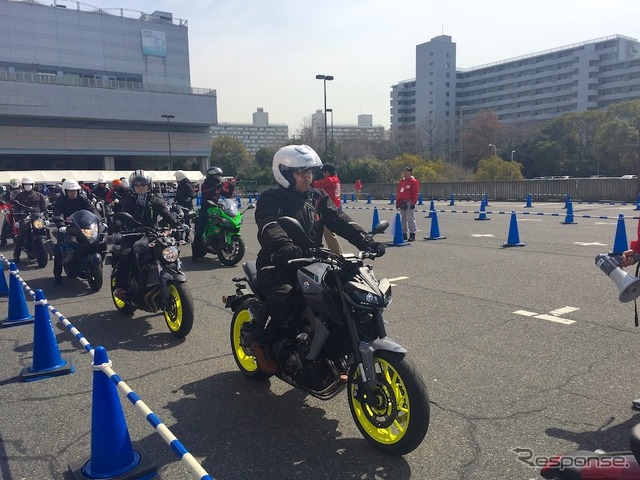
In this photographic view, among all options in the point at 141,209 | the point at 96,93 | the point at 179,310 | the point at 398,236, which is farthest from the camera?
the point at 96,93

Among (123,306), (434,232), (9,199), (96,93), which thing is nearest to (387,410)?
(123,306)

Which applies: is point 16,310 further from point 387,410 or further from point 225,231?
point 387,410

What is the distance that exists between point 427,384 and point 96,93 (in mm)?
82218

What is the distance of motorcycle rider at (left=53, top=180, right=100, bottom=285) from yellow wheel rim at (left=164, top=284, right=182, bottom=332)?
4462 millimetres

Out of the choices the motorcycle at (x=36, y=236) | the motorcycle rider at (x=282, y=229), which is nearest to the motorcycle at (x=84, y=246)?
the motorcycle at (x=36, y=236)

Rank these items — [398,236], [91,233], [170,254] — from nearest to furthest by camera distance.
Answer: [170,254], [91,233], [398,236]

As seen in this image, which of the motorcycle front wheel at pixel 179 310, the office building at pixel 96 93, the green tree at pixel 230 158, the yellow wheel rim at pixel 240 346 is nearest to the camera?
the yellow wheel rim at pixel 240 346

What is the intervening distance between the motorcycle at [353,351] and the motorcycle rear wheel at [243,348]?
1.88ft

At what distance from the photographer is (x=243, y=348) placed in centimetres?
487

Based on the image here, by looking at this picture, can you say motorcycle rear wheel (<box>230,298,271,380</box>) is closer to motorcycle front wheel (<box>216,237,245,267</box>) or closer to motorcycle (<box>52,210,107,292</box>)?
motorcycle (<box>52,210,107,292</box>)

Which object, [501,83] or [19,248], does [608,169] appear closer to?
[19,248]

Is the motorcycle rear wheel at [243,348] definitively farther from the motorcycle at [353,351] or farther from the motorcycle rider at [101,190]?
the motorcycle rider at [101,190]

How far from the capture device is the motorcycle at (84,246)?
29.8 feet

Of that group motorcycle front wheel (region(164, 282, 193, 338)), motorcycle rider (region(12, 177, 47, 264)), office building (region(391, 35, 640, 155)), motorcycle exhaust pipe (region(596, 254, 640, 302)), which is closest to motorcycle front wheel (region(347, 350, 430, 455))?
motorcycle exhaust pipe (region(596, 254, 640, 302))
